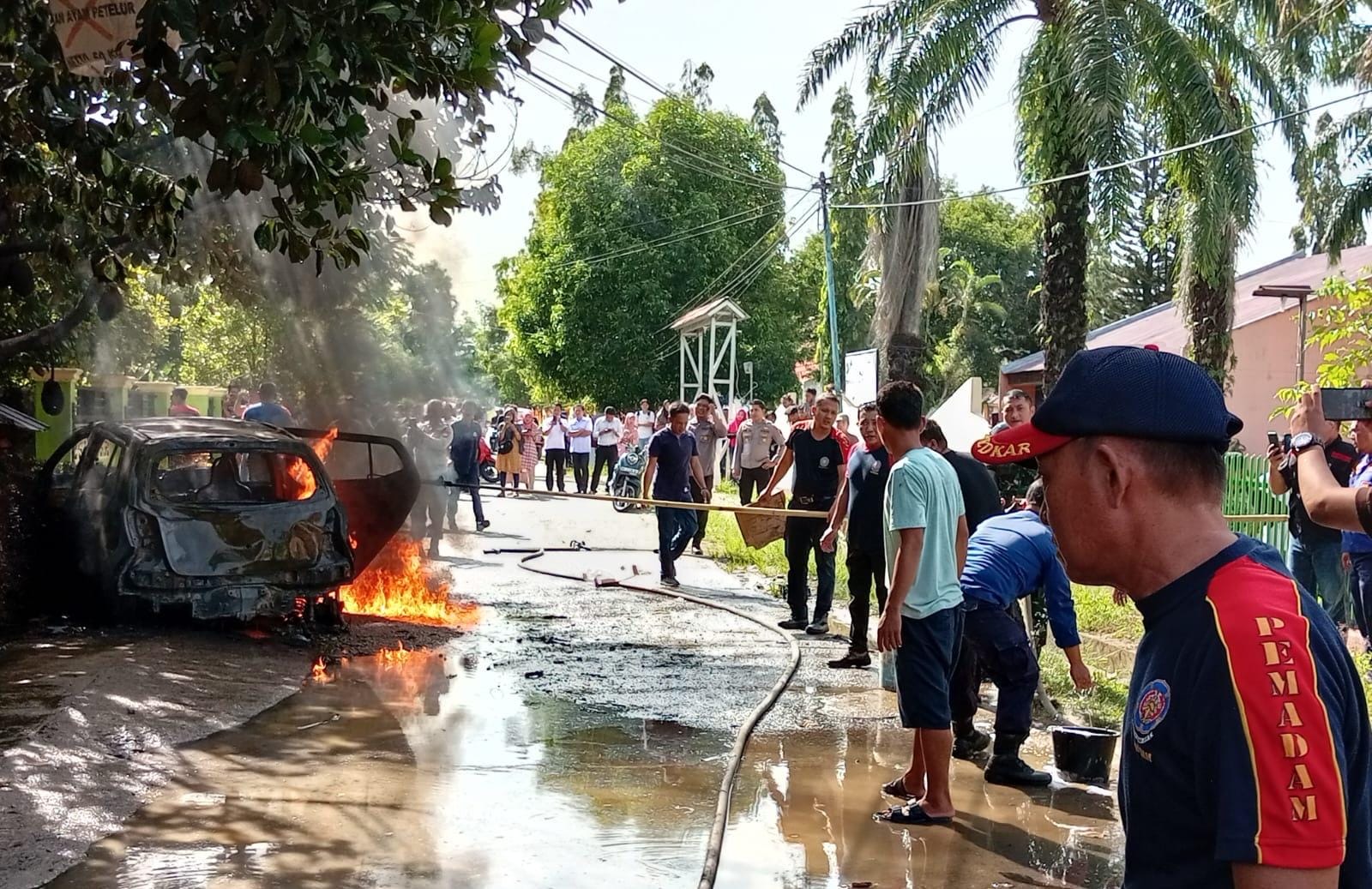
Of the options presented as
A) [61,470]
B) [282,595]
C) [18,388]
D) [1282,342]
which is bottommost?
[282,595]

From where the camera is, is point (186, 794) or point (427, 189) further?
point (186, 794)

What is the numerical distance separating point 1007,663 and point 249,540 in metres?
5.40

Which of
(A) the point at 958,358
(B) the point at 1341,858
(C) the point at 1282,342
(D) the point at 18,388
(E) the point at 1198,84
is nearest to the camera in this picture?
(B) the point at 1341,858

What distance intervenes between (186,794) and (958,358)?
4756 centimetres

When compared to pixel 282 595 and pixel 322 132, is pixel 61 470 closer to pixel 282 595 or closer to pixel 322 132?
pixel 282 595

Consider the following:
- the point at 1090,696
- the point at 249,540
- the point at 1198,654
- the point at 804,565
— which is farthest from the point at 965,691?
the point at 1198,654

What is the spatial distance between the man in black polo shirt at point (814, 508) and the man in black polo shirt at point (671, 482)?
106 inches

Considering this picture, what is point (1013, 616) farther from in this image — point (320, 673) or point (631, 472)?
point (631, 472)

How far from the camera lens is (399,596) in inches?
466

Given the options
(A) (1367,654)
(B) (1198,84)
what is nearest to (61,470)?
(A) (1367,654)

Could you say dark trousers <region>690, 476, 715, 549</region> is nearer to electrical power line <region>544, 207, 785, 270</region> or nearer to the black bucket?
the black bucket

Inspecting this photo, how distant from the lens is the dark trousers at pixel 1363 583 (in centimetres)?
744

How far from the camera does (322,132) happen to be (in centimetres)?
481

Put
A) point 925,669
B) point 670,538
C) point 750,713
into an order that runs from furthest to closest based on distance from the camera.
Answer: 1. point 670,538
2. point 750,713
3. point 925,669
